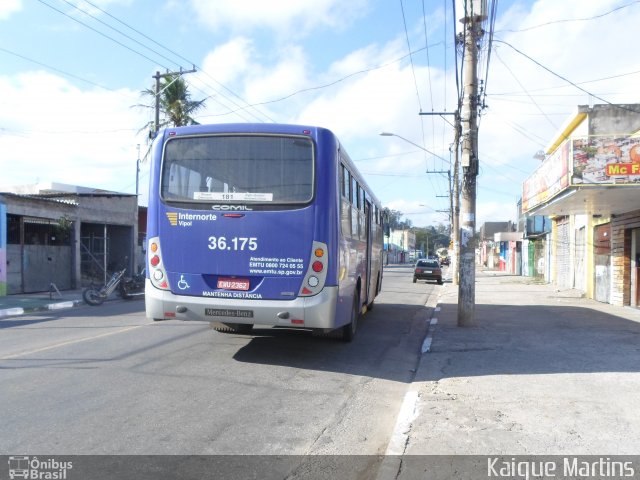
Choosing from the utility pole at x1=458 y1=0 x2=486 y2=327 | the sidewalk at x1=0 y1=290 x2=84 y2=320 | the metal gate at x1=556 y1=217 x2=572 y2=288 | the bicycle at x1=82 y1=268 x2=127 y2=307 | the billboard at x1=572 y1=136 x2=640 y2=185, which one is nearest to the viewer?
the billboard at x1=572 y1=136 x2=640 y2=185

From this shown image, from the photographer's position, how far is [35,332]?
1062 cm

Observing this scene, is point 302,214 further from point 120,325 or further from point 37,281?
point 37,281

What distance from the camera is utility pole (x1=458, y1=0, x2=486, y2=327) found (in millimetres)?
12227

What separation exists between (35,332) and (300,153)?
22.5 ft

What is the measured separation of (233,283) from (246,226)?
790 millimetres

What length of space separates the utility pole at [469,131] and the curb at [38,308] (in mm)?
11472

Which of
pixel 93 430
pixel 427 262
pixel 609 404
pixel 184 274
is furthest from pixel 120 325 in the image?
pixel 427 262

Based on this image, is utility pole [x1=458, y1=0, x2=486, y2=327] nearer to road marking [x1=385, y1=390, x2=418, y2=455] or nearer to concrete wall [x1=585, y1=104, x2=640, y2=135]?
road marking [x1=385, y1=390, x2=418, y2=455]

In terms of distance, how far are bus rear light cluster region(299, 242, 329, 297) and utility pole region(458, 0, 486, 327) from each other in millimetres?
5828

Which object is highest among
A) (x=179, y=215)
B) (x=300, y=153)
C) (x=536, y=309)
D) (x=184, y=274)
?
(x=300, y=153)

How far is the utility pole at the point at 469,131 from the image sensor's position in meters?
12.2

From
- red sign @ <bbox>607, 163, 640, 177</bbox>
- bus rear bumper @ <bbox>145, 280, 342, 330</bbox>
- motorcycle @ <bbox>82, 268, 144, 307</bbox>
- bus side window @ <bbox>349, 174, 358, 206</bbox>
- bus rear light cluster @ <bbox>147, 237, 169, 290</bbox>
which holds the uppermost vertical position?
red sign @ <bbox>607, 163, 640, 177</bbox>

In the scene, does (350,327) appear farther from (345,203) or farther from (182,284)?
(182,284)

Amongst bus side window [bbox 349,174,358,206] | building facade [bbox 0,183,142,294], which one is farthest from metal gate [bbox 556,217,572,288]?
building facade [bbox 0,183,142,294]
